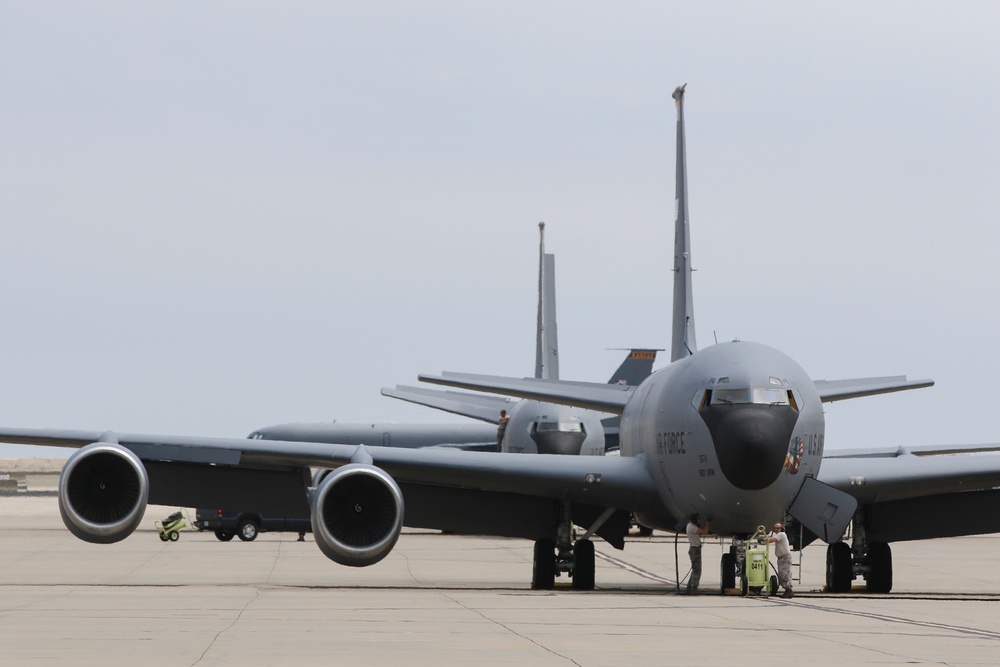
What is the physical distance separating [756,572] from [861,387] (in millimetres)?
4994

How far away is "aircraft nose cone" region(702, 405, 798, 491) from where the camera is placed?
2184cm

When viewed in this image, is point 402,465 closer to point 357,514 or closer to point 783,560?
point 357,514

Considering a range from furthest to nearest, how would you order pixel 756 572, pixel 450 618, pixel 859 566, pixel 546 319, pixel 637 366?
pixel 637 366
pixel 546 319
pixel 859 566
pixel 756 572
pixel 450 618

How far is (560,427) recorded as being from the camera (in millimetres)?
44688

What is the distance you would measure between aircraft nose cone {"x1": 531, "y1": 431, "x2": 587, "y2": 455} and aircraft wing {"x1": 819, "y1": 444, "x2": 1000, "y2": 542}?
16767 millimetres

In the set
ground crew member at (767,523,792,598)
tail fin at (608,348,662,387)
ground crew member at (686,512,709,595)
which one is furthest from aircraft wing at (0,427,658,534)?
tail fin at (608,348,662,387)

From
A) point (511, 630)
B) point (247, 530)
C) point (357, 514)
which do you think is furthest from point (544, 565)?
point (247, 530)

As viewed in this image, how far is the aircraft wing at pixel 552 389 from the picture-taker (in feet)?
90.1

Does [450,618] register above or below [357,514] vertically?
below

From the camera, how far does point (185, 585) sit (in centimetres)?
2569

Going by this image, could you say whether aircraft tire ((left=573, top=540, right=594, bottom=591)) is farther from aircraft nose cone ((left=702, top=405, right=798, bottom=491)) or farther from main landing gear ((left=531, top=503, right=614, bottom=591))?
aircraft nose cone ((left=702, top=405, right=798, bottom=491))

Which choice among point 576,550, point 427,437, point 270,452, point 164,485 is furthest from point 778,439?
point 427,437

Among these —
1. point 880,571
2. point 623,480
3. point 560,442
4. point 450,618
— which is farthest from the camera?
point 560,442

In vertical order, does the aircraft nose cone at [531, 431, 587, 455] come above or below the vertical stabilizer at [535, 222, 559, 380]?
below
